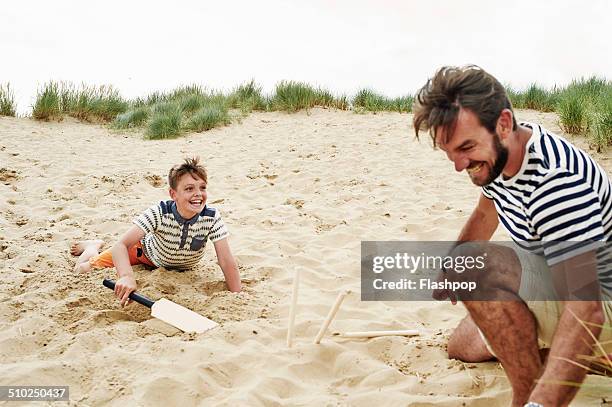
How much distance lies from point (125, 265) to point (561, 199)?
254 centimetres

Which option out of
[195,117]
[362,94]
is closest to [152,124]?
[195,117]

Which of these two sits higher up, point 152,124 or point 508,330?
point 152,124

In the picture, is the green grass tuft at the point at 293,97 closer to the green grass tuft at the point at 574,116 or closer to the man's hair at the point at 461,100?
the green grass tuft at the point at 574,116

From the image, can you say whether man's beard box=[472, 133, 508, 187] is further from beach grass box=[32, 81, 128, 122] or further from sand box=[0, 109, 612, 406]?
beach grass box=[32, 81, 128, 122]

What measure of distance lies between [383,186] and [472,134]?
13.4 feet

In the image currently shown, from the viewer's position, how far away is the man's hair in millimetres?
2061

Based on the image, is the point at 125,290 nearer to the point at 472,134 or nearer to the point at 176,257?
the point at 176,257

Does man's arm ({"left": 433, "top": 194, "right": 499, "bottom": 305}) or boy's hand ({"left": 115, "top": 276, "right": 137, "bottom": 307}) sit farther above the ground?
man's arm ({"left": 433, "top": 194, "right": 499, "bottom": 305})

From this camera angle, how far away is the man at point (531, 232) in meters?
1.84

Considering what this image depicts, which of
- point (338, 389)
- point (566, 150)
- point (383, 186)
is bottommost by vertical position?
point (338, 389)

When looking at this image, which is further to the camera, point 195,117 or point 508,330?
point 195,117

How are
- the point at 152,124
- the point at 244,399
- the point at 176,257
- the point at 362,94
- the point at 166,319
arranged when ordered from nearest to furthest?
the point at 244,399 → the point at 166,319 → the point at 176,257 → the point at 152,124 → the point at 362,94

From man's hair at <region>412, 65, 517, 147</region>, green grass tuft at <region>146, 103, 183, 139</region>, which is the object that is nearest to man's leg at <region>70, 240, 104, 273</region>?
man's hair at <region>412, 65, 517, 147</region>

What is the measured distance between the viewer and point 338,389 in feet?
8.17
